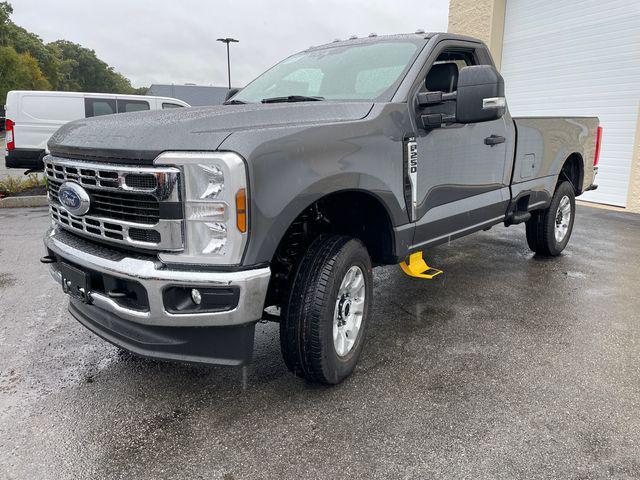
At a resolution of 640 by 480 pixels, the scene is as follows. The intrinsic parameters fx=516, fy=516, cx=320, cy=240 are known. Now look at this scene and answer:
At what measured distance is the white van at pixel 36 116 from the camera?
35.5ft

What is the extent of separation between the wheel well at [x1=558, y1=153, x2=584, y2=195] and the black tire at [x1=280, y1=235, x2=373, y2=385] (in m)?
3.97

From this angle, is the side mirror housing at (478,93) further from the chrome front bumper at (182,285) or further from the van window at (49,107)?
the van window at (49,107)

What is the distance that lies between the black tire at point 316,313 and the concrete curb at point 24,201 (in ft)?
27.3

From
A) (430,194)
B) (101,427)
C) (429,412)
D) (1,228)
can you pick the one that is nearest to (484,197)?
(430,194)

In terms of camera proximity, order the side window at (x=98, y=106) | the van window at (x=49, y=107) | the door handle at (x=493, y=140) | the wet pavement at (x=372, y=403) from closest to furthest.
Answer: the wet pavement at (x=372, y=403) → the door handle at (x=493, y=140) → the van window at (x=49, y=107) → the side window at (x=98, y=106)

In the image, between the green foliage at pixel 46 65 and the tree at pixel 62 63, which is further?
the tree at pixel 62 63

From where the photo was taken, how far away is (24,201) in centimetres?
945

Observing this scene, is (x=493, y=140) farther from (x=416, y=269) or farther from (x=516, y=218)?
(x=416, y=269)

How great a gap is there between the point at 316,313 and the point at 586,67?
9942mm

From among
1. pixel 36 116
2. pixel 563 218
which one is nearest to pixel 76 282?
pixel 563 218

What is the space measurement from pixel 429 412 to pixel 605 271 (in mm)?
3695

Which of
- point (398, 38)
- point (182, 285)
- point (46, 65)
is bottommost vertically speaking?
point (182, 285)

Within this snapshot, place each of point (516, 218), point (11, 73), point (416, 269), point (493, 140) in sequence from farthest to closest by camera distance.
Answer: point (11, 73), point (516, 218), point (493, 140), point (416, 269)

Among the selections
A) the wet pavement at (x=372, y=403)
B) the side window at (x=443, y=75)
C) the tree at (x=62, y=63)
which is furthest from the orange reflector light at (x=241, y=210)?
the tree at (x=62, y=63)
